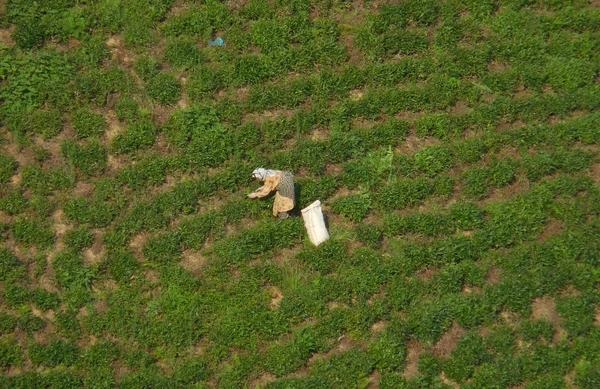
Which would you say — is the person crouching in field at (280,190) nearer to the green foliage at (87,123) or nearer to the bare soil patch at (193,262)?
the bare soil patch at (193,262)

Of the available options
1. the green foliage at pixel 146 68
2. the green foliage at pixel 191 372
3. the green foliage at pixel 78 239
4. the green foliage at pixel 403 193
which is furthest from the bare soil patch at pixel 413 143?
the green foliage at pixel 78 239

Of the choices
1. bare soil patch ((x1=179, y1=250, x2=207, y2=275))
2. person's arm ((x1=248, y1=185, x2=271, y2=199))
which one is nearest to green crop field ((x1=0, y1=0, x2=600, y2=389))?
bare soil patch ((x1=179, y1=250, x2=207, y2=275))

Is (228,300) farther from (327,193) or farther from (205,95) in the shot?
(205,95)

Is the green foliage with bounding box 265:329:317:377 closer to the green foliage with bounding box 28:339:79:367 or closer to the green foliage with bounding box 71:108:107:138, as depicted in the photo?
the green foliage with bounding box 28:339:79:367

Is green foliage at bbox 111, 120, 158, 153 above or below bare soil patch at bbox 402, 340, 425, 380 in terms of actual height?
above

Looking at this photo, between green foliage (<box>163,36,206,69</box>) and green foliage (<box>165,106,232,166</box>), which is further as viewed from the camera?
green foliage (<box>163,36,206,69</box>)

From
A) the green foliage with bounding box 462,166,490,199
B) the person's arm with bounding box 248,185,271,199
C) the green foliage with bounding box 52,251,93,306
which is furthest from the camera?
the green foliage with bounding box 462,166,490,199

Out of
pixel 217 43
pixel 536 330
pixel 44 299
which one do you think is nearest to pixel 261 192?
pixel 217 43
